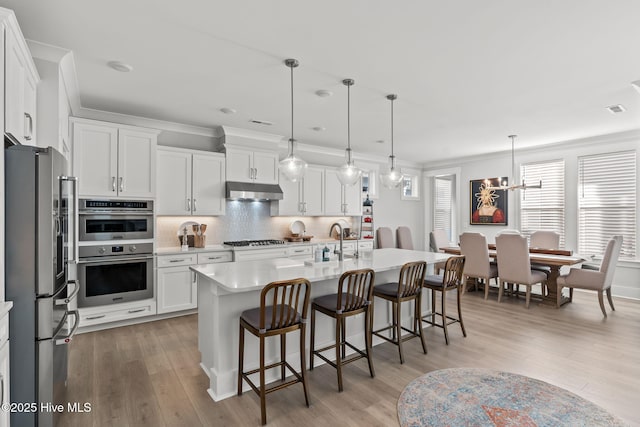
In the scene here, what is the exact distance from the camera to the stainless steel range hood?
501 centimetres

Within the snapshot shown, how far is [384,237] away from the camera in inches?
289

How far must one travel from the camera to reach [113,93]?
3.73 meters

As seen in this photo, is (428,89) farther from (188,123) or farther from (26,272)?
(26,272)

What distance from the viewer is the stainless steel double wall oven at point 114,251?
380 centimetres

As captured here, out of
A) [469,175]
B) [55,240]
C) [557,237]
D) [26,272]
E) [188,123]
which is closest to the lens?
[26,272]

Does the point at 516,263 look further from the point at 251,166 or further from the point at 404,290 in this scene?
the point at 251,166

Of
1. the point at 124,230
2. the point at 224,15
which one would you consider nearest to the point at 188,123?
the point at 124,230

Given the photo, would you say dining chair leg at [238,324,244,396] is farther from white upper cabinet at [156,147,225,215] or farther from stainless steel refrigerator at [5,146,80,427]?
white upper cabinet at [156,147,225,215]

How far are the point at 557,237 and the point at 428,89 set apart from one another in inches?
165

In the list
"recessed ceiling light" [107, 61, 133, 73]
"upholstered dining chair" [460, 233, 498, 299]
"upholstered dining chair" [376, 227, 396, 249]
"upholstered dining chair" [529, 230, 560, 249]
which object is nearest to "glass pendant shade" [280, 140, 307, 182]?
"recessed ceiling light" [107, 61, 133, 73]

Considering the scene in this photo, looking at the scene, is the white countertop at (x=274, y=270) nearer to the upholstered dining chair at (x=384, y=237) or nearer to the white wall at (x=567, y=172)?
the upholstered dining chair at (x=384, y=237)

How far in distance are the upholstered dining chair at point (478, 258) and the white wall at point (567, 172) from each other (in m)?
1.92

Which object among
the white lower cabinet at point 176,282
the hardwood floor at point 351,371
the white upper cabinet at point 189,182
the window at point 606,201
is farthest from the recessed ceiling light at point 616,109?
the white lower cabinet at point 176,282

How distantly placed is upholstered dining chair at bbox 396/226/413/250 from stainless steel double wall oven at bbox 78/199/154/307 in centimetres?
523
